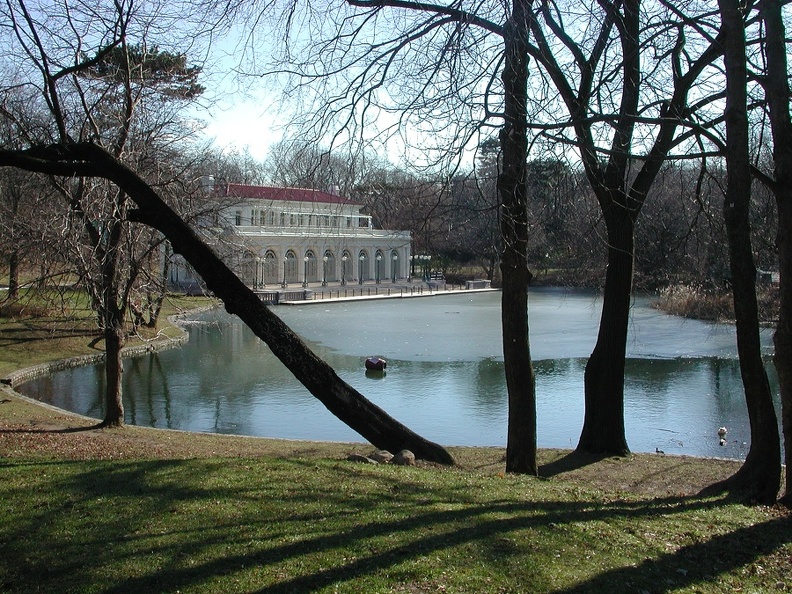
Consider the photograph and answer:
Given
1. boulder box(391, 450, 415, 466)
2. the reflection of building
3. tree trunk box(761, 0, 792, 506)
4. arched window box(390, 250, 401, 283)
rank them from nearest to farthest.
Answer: tree trunk box(761, 0, 792, 506), boulder box(391, 450, 415, 466), the reflection of building, arched window box(390, 250, 401, 283)

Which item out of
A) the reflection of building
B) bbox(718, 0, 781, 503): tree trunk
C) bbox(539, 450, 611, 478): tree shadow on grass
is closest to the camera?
bbox(718, 0, 781, 503): tree trunk

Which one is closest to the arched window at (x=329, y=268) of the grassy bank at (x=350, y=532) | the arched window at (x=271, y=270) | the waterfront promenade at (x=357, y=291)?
the waterfront promenade at (x=357, y=291)

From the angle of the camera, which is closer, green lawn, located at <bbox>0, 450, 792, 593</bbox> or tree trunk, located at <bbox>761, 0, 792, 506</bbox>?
green lawn, located at <bbox>0, 450, 792, 593</bbox>

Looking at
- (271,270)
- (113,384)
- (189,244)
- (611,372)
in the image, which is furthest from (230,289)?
(271,270)

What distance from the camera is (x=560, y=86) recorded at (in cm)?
887

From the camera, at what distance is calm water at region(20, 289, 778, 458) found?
49.1 feet

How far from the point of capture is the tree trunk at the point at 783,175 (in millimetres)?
6770

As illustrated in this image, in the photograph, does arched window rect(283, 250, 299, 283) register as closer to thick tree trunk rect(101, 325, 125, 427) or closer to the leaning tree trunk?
thick tree trunk rect(101, 325, 125, 427)

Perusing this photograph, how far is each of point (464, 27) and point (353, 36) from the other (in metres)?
1.67

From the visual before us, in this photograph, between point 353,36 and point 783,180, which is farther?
point 353,36

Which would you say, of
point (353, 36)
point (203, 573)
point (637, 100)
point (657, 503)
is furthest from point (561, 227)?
point (203, 573)

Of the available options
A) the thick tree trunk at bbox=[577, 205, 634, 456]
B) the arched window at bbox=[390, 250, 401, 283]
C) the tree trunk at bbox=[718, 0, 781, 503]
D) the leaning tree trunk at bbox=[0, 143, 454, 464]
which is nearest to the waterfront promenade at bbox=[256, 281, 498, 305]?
the arched window at bbox=[390, 250, 401, 283]

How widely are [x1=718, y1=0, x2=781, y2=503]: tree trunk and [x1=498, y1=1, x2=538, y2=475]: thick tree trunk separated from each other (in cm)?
196

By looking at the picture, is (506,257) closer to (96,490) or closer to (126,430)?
(96,490)
